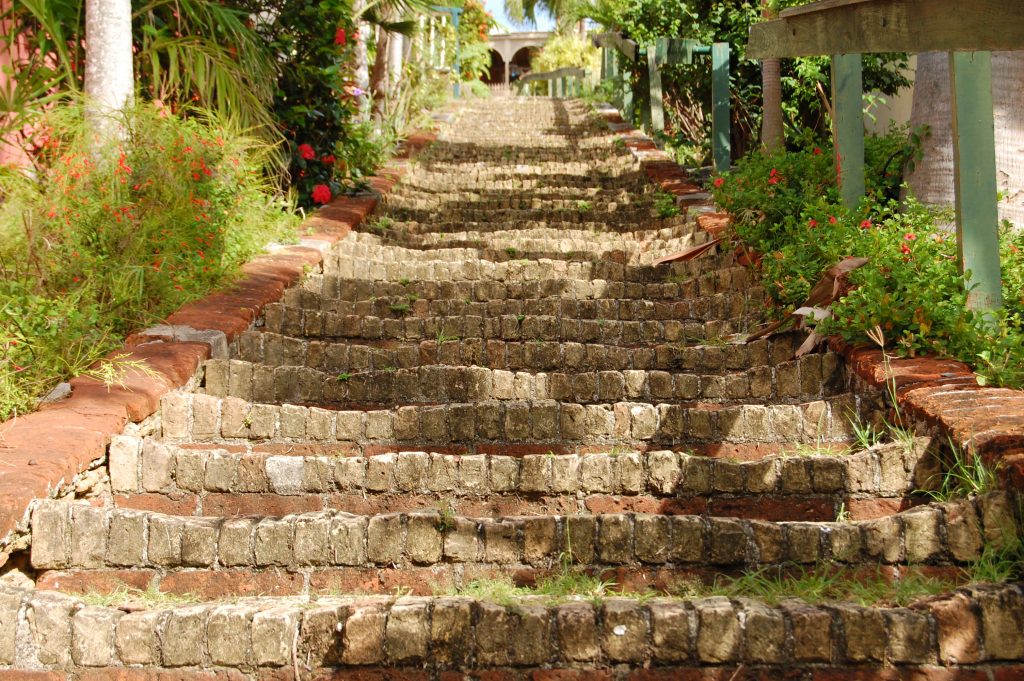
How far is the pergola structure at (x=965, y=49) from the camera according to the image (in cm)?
313

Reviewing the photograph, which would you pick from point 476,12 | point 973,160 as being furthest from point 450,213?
point 476,12

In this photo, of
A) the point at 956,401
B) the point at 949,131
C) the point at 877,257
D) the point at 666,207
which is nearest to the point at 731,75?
the point at 666,207

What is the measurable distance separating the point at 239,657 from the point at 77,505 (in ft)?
2.46

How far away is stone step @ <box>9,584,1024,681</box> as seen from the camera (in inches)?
96.7

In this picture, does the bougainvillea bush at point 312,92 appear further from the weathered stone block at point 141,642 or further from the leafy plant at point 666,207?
the weathered stone block at point 141,642

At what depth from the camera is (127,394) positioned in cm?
357

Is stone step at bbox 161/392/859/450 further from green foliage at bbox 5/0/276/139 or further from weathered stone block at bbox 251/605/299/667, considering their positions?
green foliage at bbox 5/0/276/139

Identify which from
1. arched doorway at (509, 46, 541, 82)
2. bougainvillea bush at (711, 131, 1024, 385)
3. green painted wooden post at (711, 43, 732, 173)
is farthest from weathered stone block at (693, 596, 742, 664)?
arched doorway at (509, 46, 541, 82)

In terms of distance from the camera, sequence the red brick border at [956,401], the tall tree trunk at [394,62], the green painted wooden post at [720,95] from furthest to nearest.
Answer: the tall tree trunk at [394,62] < the green painted wooden post at [720,95] < the red brick border at [956,401]

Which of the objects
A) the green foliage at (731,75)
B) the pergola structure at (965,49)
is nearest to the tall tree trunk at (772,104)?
the green foliage at (731,75)

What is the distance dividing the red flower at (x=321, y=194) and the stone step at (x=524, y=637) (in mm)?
5213

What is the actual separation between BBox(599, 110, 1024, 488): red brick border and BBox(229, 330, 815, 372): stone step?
46cm

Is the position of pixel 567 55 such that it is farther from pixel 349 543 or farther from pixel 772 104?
pixel 349 543

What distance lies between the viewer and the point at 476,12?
74.9 ft
